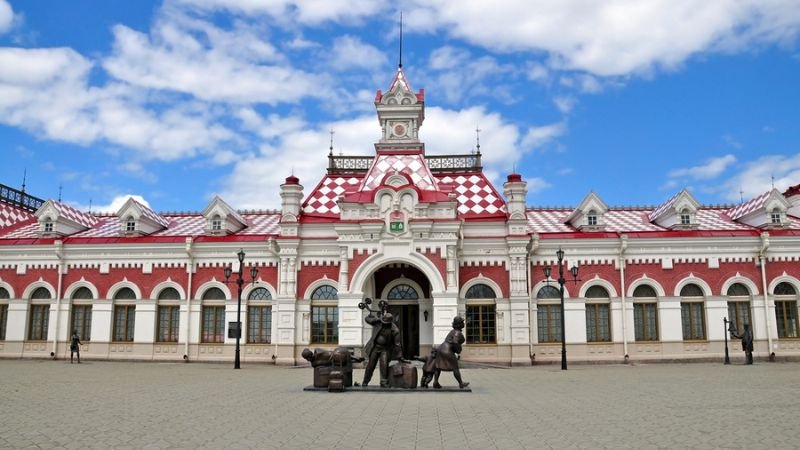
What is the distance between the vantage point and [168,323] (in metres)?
27.5

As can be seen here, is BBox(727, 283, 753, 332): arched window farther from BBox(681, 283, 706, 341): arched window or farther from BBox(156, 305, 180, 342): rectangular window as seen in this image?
BBox(156, 305, 180, 342): rectangular window

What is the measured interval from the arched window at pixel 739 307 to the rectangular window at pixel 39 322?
1172 inches

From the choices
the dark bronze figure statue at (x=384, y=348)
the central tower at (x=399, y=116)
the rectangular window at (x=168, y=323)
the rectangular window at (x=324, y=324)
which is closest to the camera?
the dark bronze figure statue at (x=384, y=348)

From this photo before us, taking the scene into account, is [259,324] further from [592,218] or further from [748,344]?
[748,344]

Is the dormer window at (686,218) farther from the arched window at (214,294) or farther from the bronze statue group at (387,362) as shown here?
the arched window at (214,294)

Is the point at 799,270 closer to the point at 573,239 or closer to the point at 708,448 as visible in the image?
the point at 573,239

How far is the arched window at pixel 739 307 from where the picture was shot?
26.5 metres

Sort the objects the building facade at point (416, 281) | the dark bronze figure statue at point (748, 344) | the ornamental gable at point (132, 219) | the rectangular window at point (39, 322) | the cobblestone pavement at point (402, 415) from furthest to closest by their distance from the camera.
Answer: the ornamental gable at point (132, 219), the rectangular window at point (39, 322), the building facade at point (416, 281), the dark bronze figure statue at point (748, 344), the cobblestone pavement at point (402, 415)

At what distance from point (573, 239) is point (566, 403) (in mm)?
15435

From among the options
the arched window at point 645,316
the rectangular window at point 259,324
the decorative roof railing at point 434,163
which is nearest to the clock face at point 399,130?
the decorative roof railing at point 434,163

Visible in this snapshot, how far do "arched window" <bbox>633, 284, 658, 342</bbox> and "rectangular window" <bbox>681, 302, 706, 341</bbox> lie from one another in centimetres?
120

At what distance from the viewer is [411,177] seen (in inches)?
1065

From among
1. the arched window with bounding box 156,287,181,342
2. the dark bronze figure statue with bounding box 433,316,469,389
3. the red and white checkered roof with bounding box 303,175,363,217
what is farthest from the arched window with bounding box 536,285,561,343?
the arched window with bounding box 156,287,181,342

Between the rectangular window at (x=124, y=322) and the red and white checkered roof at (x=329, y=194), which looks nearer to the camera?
the rectangular window at (x=124, y=322)
